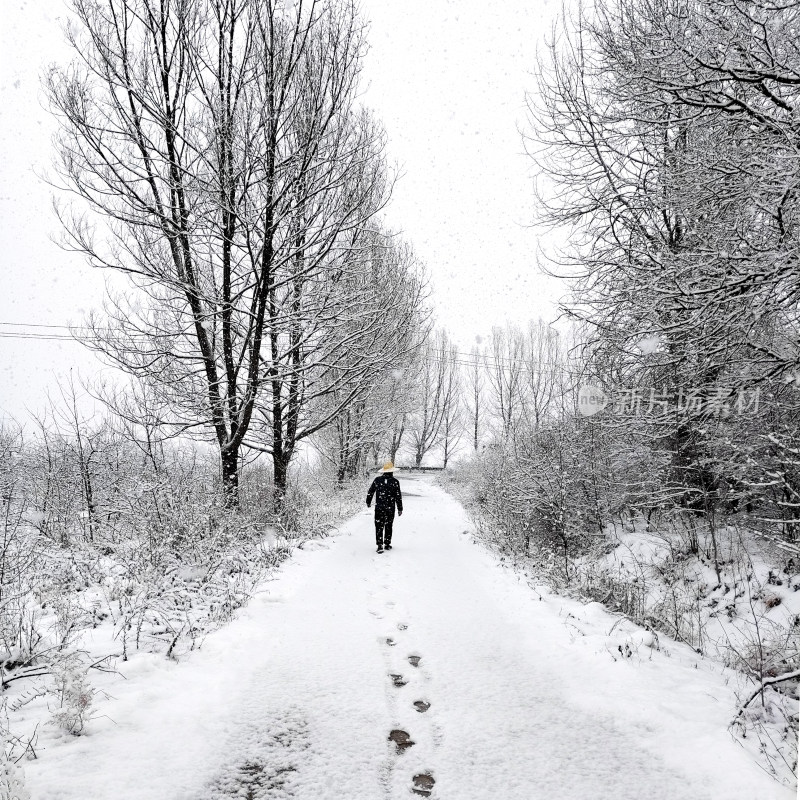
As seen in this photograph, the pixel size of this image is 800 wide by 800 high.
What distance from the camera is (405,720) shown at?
2887 mm

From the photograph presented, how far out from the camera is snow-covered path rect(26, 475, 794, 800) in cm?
226

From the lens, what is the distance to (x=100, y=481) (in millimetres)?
11961

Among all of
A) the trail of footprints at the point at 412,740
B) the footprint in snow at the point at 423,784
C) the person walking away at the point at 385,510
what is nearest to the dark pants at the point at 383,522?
the person walking away at the point at 385,510

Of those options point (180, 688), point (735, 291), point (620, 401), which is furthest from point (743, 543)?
point (180, 688)

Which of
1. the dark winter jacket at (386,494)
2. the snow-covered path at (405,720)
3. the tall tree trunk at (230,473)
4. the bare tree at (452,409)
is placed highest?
the bare tree at (452,409)

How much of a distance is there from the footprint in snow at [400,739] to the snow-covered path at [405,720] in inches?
0.9

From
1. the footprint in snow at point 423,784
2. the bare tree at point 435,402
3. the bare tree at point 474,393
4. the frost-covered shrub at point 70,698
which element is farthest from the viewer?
the bare tree at point 474,393

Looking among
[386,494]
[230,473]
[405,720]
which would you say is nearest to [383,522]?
[386,494]

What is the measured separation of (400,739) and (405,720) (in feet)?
0.71

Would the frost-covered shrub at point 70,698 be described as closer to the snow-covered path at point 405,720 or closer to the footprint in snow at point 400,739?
the snow-covered path at point 405,720

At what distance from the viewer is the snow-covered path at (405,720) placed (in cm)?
226

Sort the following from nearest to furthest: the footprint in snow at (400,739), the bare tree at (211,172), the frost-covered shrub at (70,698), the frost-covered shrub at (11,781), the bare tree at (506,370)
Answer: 1. the frost-covered shrub at (11,781)
2. the frost-covered shrub at (70,698)
3. the footprint in snow at (400,739)
4. the bare tree at (211,172)
5. the bare tree at (506,370)

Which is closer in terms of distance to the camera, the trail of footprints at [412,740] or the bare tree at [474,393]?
the trail of footprints at [412,740]

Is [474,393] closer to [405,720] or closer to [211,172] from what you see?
[211,172]
